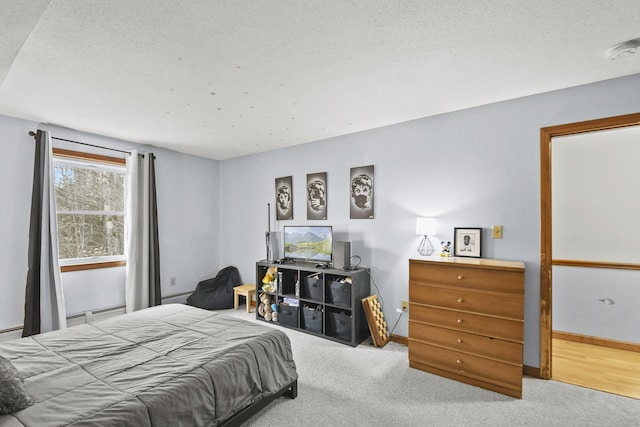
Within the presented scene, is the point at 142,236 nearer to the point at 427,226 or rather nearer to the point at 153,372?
the point at 153,372

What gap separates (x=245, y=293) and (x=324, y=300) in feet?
5.10

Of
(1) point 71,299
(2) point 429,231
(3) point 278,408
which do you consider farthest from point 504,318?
(1) point 71,299

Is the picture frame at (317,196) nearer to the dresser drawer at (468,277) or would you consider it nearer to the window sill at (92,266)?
the dresser drawer at (468,277)

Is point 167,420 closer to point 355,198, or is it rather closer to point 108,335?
point 108,335

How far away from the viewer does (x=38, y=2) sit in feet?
4.58

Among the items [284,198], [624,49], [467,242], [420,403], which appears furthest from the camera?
[284,198]

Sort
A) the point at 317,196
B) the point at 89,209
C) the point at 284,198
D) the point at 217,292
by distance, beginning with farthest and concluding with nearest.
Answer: the point at 217,292, the point at 284,198, the point at 317,196, the point at 89,209

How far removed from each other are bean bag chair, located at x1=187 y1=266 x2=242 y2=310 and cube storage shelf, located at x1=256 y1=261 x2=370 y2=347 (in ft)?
3.14

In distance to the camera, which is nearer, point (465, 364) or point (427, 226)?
point (465, 364)

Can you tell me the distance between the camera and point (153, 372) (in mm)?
1723

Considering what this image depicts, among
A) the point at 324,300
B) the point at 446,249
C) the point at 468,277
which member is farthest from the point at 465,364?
the point at 324,300

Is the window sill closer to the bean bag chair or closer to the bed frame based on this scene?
the bean bag chair

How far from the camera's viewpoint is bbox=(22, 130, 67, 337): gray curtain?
3.16 metres

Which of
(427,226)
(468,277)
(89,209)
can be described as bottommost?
(468,277)
